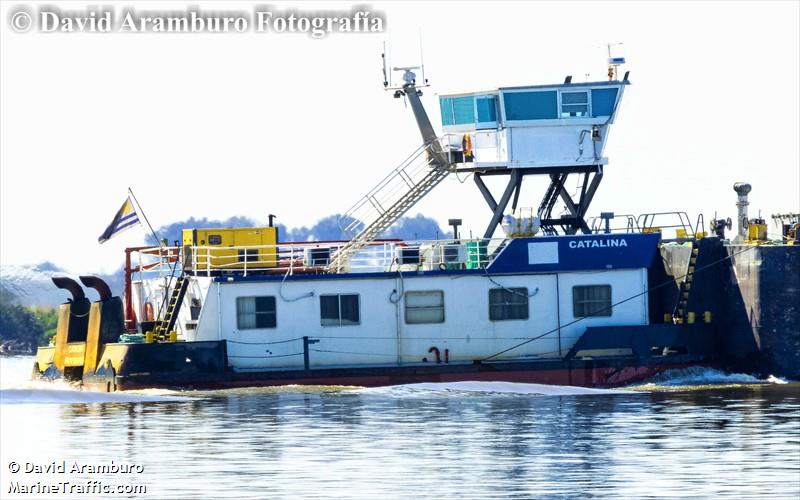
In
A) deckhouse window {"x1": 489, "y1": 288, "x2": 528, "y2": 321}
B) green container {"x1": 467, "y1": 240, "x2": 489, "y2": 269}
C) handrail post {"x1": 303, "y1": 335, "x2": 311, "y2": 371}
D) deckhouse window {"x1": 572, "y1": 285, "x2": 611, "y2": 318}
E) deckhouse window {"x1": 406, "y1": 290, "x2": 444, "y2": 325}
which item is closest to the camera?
handrail post {"x1": 303, "y1": 335, "x2": 311, "y2": 371}

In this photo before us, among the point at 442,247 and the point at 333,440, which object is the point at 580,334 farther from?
the point at 333,440

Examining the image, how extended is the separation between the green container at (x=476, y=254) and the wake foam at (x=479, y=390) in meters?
3.05

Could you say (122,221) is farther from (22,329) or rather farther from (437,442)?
(22,329)

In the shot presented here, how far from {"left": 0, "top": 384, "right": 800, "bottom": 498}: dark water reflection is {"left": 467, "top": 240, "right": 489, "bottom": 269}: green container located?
3.82 meters

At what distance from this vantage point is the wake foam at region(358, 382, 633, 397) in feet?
116

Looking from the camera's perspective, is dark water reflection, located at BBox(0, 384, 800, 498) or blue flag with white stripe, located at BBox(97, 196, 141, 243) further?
blue flag with white stripe, located at BBox(97, 196, 141, 243)

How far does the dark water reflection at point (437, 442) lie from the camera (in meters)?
22.9

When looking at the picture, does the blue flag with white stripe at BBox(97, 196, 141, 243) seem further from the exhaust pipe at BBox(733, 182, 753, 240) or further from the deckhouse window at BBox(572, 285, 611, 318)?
the exhaust pipe at BBox(733, 182, 753, 240)

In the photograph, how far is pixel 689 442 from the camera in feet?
87.2

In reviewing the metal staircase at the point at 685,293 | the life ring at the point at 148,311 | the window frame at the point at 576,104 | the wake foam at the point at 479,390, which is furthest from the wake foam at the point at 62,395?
the window frame at the point at 576,104

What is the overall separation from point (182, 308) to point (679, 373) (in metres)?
12.0

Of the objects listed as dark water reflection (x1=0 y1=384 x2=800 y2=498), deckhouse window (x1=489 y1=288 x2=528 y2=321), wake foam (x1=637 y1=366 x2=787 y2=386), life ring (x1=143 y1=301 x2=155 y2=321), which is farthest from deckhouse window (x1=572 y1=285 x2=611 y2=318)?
life ring (x1=143 y1=301 x2=155 y2=321)

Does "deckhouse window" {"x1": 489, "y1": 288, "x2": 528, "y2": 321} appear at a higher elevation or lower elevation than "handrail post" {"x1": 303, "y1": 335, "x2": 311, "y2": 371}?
higher

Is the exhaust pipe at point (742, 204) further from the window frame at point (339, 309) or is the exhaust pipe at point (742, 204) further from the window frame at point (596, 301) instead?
the window frame at point (339, 309)
